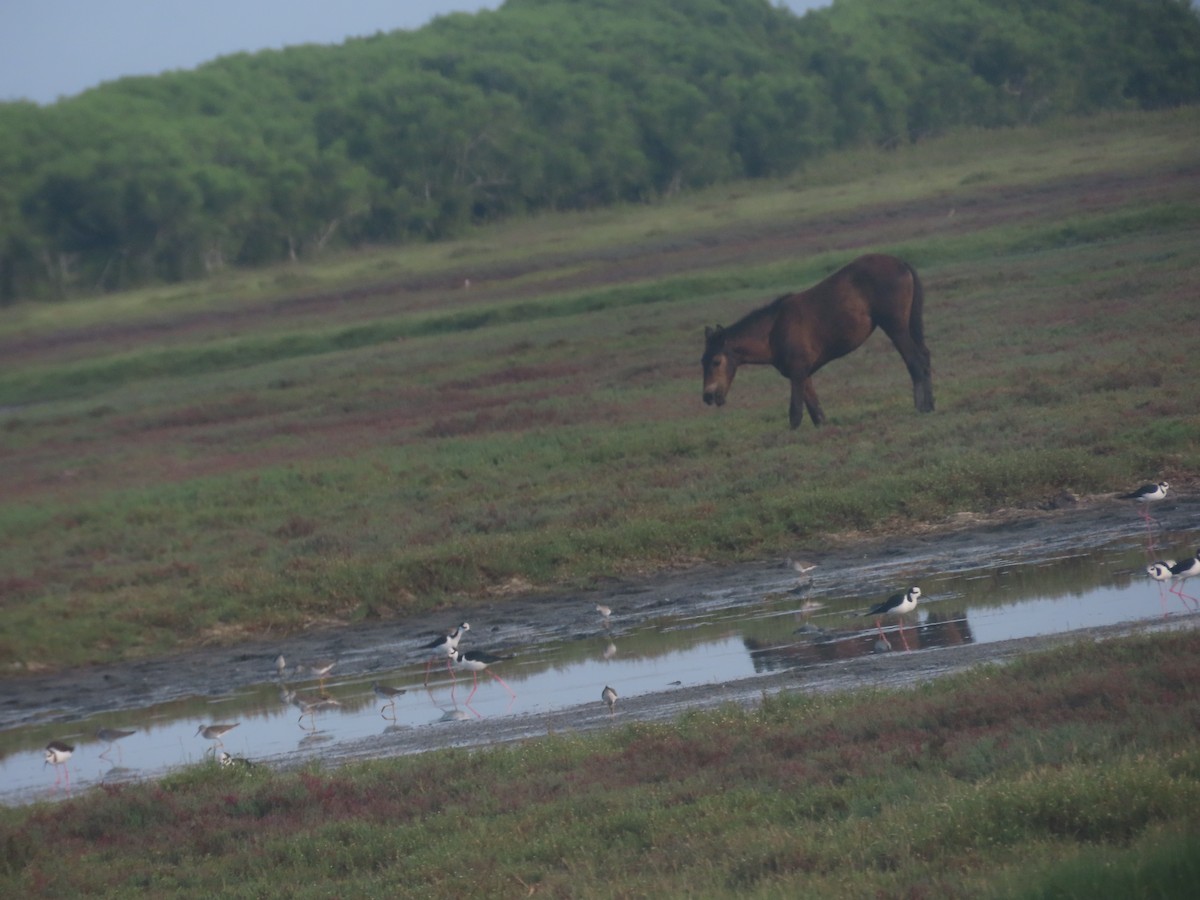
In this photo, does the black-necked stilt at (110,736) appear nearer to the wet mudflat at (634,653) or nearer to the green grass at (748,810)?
the wet mudflat at (634,653)

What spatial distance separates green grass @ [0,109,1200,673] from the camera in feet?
51.1

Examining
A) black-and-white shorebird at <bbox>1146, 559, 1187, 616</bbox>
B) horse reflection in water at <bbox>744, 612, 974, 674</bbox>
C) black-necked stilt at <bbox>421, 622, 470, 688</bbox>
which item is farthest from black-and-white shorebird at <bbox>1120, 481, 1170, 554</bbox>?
black-necked stilt at <bbox>421, 622, 470, 688</bbox>

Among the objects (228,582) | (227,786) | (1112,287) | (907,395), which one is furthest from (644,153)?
(227,786)

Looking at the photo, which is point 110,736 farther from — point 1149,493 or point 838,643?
point 1149,493

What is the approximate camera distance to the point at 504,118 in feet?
248

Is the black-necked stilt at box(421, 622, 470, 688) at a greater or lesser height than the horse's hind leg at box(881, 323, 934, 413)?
lesser

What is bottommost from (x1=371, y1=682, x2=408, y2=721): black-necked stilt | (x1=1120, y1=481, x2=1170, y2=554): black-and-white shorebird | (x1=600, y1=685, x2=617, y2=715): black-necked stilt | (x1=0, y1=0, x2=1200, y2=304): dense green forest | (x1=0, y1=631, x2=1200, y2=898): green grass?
(x1=371, y1=682, x2=408, y2=721): black-necked stilt

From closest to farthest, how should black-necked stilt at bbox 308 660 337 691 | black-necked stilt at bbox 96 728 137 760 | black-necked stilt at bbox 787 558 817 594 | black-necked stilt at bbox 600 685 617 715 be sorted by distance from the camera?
black-necked stilt at bbox 600 685 617 715, black-necked stilt at bbox 96 728 137 760, black-necked stilt at bbox 308 660 337 691, black-necked stilt at bbox 787 558 817 594

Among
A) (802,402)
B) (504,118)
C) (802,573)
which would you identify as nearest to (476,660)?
(802,573)

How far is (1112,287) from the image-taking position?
25953mm

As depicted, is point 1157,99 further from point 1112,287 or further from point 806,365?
point 806,365

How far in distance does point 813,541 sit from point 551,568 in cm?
269

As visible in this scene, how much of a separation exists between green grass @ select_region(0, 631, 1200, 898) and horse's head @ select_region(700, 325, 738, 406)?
11.2 metres

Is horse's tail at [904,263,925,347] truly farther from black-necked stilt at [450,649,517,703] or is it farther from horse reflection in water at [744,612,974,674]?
black-necked stilt at [450,649,517,703]
